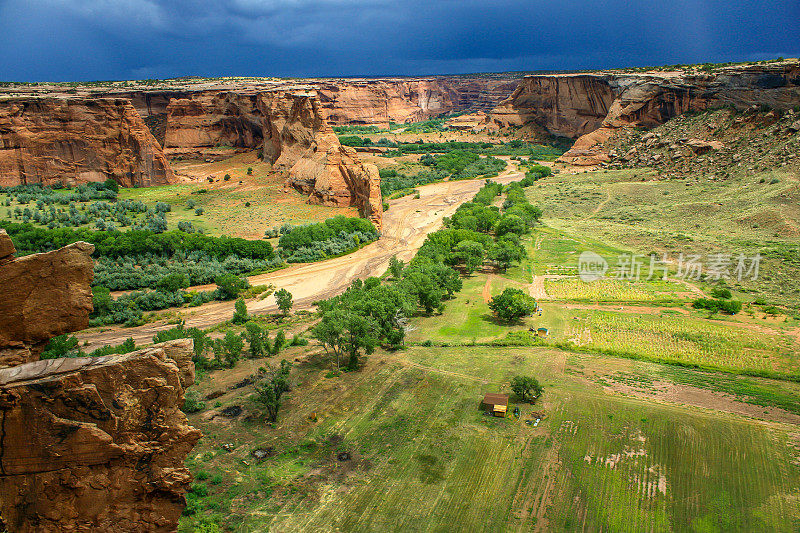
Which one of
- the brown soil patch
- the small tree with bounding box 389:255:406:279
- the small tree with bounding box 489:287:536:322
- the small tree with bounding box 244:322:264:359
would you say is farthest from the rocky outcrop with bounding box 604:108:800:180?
the small tree with bounding box 244:322:264:359

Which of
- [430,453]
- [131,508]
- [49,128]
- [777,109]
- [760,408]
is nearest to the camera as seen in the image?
[131,508]

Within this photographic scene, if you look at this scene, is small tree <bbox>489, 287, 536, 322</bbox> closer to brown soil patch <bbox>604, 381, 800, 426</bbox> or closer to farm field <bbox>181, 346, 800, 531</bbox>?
farm field <bbox>181, 346, 800, 531</bbox>

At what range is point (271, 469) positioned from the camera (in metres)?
22.6

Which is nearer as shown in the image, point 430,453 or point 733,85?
point 430,453

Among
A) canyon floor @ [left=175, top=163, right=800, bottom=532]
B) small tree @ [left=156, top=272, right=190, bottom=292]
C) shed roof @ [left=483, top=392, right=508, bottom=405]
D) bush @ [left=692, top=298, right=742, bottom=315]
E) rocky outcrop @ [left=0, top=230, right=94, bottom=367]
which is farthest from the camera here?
small tree @ [left=156, top=272, right=190, bottom=292]

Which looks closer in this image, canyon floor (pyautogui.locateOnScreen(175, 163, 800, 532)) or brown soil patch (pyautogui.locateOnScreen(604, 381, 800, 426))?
canyon floor (pyautogui.locateOnScreen(175, 163, 800, 532))

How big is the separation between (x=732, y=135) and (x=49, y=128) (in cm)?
10252

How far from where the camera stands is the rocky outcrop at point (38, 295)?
11.5 metres

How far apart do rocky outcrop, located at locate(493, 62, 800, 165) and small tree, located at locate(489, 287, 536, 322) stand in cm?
6765

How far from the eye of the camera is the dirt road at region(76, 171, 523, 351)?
37.4 metres

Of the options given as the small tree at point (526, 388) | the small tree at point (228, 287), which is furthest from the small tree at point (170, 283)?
the small tree at point (526, 388)

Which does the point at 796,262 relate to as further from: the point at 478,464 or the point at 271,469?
the point at 271,469

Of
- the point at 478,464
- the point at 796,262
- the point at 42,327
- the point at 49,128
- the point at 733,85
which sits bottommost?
the point at 478,464

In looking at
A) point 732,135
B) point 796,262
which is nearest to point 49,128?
point 796,262
